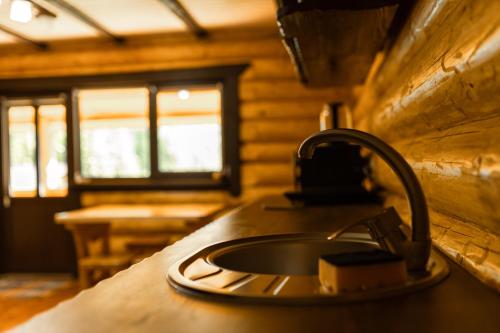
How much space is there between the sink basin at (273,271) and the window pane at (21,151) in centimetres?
528

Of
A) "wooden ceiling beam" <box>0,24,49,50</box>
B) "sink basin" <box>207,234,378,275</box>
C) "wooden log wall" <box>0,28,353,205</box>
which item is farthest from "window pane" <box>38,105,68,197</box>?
"sink basin" <box>207,234,378,275</box>

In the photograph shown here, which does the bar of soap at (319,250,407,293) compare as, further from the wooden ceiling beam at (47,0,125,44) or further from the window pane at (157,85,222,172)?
the window pane at (157,85,222,172)

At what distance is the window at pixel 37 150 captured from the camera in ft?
19.3

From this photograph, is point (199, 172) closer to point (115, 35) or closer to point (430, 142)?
point (115, 35)

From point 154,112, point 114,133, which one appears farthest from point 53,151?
point 154,112

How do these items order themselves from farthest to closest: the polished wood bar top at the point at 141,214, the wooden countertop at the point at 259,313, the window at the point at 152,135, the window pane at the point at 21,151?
the window pane at the point at 21,151
the window at the point at 152,135
the polished wood bar top at the point at 141,214
the wooden countertop at the point at 259,313

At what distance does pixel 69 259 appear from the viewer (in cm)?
572

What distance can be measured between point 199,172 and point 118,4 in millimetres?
2015

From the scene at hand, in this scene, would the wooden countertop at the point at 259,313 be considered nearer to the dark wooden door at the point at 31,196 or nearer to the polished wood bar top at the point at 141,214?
the polished wood bar top at the point at 141,214

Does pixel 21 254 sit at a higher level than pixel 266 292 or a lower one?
lower

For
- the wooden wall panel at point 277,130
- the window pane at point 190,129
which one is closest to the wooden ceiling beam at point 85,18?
the window pane at point 190,129

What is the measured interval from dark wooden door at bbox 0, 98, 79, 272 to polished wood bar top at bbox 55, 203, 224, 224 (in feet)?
3.14

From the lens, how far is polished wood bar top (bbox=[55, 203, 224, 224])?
4.46m

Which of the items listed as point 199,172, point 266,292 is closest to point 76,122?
point 199,172
